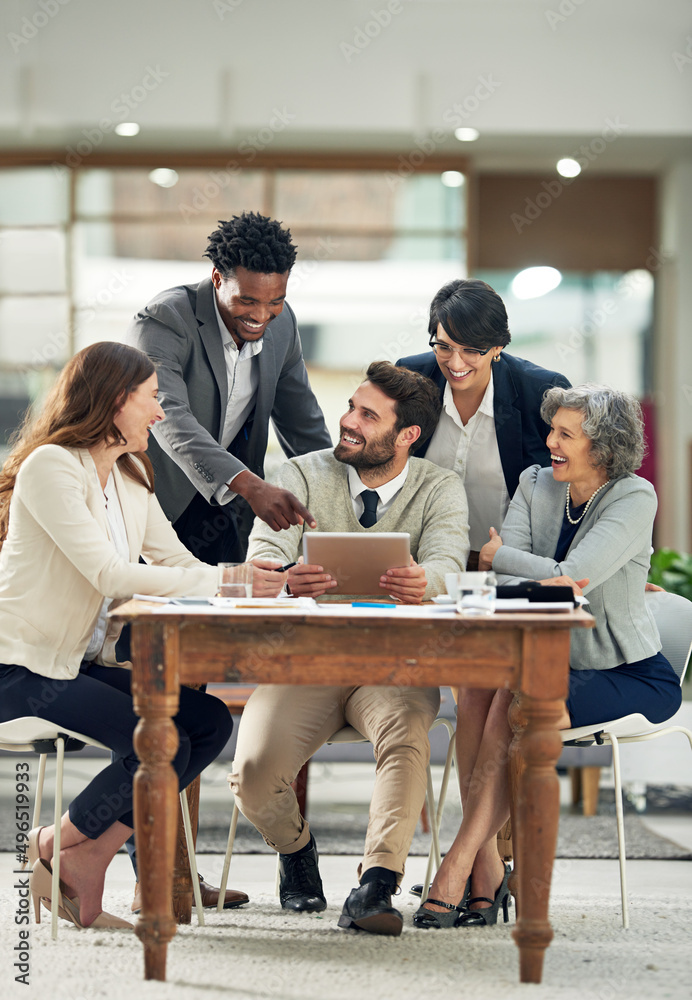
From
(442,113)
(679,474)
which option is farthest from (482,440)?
(679,474)

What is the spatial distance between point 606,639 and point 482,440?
656 mm

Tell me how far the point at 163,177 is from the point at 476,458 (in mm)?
3879

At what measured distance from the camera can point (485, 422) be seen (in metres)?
2.74

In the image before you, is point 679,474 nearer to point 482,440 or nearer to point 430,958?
point 482,440

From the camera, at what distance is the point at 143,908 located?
1.86m

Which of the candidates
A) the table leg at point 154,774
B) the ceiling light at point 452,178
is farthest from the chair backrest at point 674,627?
Result: the ceiling light at point 452,178

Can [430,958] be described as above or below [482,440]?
below

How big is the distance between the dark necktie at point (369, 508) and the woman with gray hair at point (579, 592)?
0.95ft

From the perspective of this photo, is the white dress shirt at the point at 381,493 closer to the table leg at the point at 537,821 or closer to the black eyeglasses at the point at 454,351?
the black eyeglasses at the point at 454,351

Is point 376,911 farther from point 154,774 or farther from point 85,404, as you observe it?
point 85,404

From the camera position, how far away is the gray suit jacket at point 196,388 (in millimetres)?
2721

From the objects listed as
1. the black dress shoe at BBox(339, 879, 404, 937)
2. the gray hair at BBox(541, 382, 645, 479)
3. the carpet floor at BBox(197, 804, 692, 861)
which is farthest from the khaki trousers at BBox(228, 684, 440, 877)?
the carpet floor at BBox(197, 804, 692, 861)

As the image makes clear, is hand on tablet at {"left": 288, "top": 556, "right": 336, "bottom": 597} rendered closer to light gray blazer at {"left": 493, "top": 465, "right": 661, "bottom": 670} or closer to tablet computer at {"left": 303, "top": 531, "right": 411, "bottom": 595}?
tablet computer at {"left": 303, "top": 531, "right": 411, "bottom": 595}

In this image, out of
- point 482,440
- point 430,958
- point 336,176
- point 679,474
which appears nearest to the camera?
point 430,958
